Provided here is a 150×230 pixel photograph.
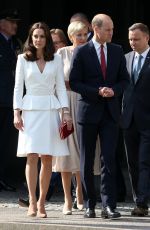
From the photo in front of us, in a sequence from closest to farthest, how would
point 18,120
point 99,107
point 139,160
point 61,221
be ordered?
1. point 61,221
2. point 18,120
3. point 99,107
4. point 139,160

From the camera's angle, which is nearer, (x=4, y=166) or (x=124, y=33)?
(x=4, y=166)

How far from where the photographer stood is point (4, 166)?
12414 mm

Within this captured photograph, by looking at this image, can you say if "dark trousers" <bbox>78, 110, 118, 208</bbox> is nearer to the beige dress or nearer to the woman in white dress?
the woman in white dress

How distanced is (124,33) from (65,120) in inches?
240

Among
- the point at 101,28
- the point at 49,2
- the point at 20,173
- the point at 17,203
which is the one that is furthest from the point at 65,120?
the point at 49,2

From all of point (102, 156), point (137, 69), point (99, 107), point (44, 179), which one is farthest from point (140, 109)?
point (44, 179)

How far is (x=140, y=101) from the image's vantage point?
403 inches

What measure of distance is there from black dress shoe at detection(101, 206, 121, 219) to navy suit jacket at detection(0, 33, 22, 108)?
3022 millimetres

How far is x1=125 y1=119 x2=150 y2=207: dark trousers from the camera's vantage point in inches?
399

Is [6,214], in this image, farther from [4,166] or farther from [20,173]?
[20,173]

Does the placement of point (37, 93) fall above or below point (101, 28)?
below

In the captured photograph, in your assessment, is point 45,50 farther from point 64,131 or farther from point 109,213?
point 109,213

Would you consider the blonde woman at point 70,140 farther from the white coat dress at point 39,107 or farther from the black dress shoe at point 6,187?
the black dress shoe at point 6,187

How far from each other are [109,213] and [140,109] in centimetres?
122
